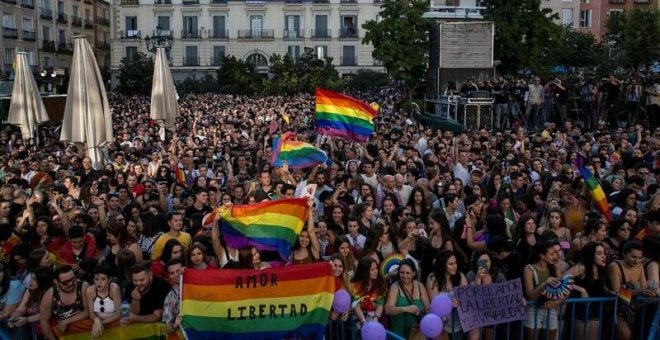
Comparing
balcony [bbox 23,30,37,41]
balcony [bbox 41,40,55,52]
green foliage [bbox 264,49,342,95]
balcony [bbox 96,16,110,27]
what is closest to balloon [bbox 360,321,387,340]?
green foliage [bbox 264,49,342,95]

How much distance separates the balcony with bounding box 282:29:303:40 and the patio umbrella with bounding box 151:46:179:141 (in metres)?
49.8

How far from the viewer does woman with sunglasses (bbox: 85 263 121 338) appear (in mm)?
6051

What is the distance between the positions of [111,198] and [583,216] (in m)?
6.05

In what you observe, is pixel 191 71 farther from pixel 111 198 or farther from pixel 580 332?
pixel 580 332

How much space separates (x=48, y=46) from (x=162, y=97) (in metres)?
41.7

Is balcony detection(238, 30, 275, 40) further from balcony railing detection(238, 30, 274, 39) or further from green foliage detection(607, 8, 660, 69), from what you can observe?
green foliage detection(607, 8, 660, 69)

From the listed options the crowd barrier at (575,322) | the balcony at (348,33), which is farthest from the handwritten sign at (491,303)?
the balcony at (348,33)

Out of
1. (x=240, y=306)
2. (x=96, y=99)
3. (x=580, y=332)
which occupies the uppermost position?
(x=96, y=99)

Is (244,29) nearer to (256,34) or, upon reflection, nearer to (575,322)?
(256,34)

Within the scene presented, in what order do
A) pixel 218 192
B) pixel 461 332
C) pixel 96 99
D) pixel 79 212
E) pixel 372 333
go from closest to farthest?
pixel 372 333, pixel 461 332, pixel 79 212, pixel 218 192, pixel 96 99

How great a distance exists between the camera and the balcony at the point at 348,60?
67.8 m

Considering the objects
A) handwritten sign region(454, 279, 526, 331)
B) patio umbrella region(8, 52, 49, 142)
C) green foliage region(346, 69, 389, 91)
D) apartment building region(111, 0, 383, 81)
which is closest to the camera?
handwritten sign region(454, 279, 526, 331)

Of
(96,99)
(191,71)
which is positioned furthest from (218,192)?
(191,71)

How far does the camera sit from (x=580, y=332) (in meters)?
6.51
